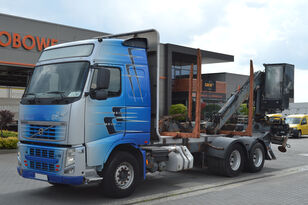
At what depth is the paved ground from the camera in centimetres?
743

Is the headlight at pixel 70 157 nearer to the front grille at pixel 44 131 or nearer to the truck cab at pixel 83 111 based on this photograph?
the truck cab at pixel 83 111

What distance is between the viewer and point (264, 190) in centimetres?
848

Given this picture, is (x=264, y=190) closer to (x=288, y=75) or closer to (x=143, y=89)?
(x=143, y=89)

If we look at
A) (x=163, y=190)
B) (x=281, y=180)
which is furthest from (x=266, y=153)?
(x=163, y=190)

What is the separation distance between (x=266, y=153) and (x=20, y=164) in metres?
7.43

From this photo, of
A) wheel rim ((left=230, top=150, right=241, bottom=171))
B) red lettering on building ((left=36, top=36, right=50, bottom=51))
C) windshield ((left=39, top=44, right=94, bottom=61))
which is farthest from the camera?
red lettering on building ((left=36, top=36, right=50, bottom=51))

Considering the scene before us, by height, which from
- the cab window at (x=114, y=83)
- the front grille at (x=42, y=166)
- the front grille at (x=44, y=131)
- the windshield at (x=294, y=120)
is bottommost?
the front grille at (x=42, y=166)

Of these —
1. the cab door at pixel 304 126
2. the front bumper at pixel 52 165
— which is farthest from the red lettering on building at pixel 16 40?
the cab door at pixel 304 126

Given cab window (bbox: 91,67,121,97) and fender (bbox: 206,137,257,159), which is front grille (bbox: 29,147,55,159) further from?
fender (bbox: 206,137,257,159)

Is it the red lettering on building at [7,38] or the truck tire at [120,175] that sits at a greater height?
the red lettering on building at [7,38]

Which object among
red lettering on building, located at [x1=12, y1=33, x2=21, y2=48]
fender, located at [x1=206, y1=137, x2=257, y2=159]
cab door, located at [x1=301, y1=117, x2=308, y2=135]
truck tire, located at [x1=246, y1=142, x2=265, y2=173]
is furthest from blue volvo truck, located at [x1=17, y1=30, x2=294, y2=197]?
cab door, located at [x1=301, y1=117, x2=308, y2=135]

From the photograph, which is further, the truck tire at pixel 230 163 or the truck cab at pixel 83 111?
the truck tire at pixel 230 163

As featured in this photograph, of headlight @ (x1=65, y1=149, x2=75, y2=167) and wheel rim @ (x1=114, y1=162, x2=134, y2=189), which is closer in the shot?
headlight @ (x1=65, y1=149, x2=75, y2=167)

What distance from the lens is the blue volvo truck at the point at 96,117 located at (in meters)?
6.83
